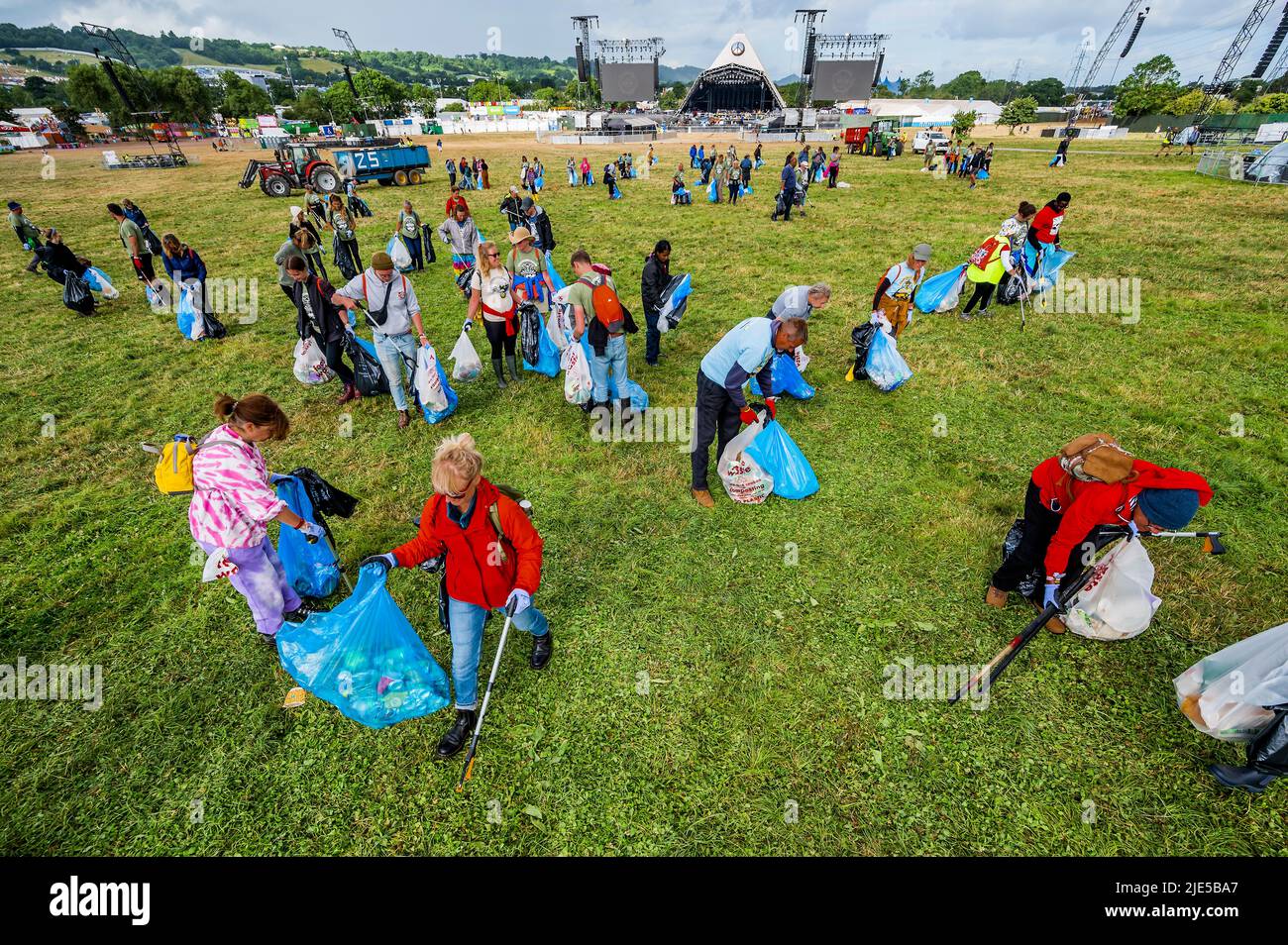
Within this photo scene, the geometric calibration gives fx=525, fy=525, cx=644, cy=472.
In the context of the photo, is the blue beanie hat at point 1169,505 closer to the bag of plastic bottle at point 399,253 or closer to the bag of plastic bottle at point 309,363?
the bag of plastic bottle at point 309,363

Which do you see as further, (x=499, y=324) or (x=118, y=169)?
(x=118, y=169)

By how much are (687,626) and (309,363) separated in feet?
21.9

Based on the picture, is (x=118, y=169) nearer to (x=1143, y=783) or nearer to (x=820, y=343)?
(x=820, y=343)

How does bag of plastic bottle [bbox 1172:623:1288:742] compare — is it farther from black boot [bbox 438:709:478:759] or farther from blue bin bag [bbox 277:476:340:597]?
blue bin bag [bbox 277:476:340:597]

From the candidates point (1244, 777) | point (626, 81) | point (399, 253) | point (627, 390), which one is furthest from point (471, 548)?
point (626, 81)

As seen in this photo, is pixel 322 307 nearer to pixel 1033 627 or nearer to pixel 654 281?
pixel 654 281

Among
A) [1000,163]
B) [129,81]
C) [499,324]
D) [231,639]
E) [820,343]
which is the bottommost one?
[231,639]

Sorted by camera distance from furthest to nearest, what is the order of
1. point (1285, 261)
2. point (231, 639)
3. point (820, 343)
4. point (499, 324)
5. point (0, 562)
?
point (1285, 261)
point (820, 343)
point (499, 324)
point (0, 562)
point (231, 639)

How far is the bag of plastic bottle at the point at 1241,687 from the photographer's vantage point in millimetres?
2980

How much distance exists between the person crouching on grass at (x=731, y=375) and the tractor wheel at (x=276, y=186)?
28.2 m

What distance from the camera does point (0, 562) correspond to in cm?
503

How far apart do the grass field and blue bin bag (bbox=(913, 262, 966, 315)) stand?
92 cm
